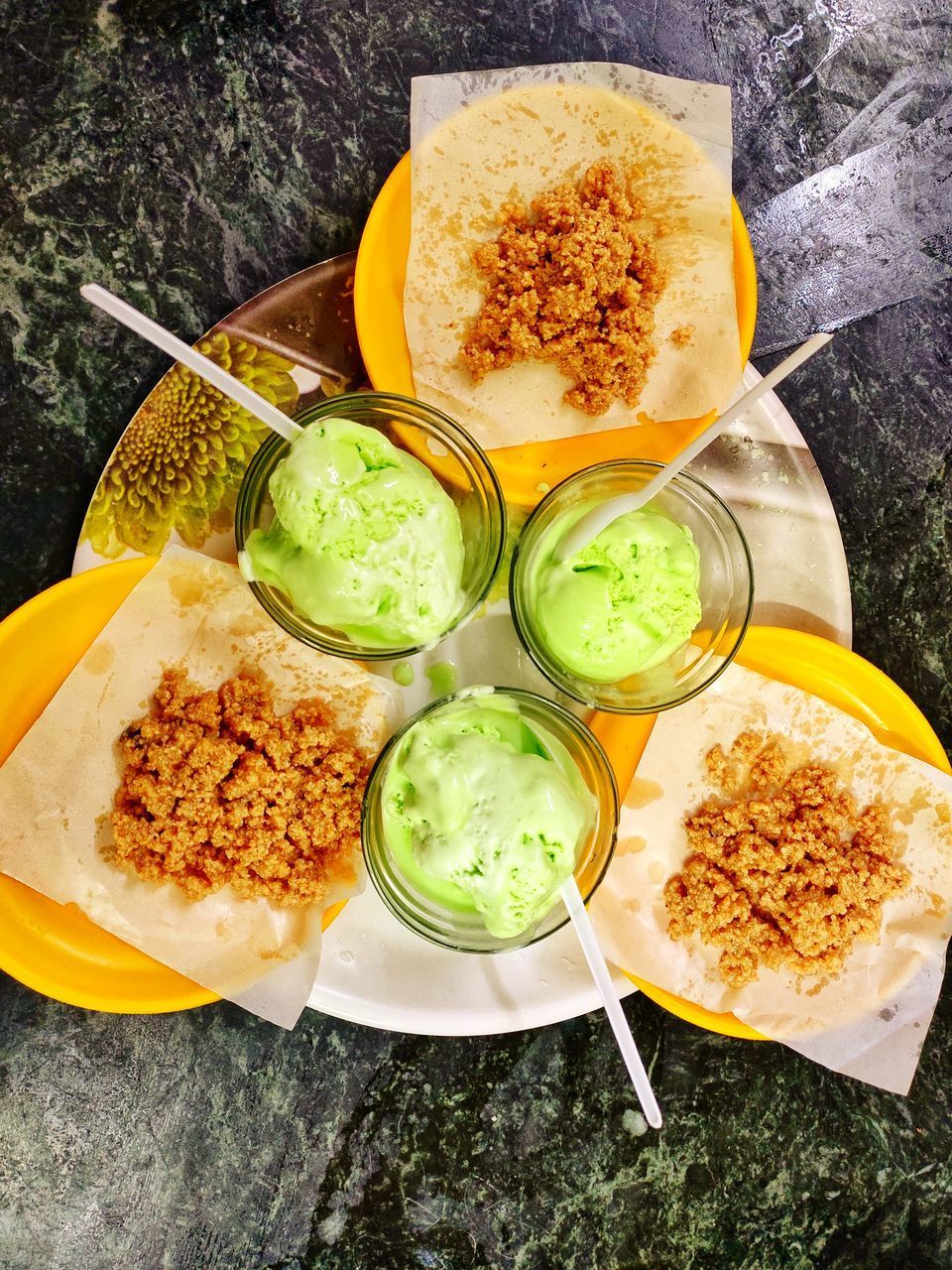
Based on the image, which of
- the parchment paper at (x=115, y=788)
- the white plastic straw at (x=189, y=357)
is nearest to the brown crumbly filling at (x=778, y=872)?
the parchment paper at (x=115, y=788)

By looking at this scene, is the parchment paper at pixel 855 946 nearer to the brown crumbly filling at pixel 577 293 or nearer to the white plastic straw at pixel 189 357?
the brown crumbly filling at pixel 577 293

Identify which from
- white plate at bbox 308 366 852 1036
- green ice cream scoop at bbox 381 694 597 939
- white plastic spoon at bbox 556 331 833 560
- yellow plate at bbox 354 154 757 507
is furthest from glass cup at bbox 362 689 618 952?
yellow plate at bbox 354 154 757 507

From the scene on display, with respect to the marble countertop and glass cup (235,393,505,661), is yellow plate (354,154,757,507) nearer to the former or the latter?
glass cup (235,393,505,661)

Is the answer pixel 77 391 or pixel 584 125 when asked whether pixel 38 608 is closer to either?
pixel 77 391

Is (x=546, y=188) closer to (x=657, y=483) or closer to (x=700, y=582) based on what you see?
(x=657, y=483)

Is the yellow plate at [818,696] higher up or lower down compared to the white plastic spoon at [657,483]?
lower down
